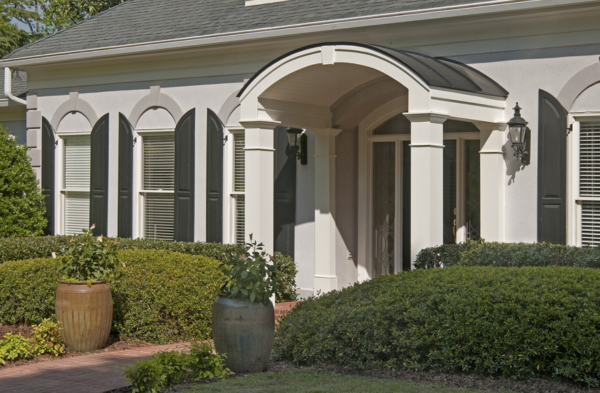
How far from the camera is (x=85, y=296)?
8.20 meters

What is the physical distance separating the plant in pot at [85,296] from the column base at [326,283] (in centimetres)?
353

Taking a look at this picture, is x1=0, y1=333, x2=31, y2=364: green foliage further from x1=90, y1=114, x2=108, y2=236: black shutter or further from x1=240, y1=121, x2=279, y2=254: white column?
x1=90, y1=114, x2=108, y2=236: black shutter

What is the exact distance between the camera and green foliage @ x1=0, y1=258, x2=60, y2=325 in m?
9.30

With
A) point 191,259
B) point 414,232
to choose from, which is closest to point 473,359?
point 414,232

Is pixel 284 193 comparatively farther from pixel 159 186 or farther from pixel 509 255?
pixel 509 255

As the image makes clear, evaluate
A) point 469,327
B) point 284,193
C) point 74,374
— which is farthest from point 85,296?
point 469,327

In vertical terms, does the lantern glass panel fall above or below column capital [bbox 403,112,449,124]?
below

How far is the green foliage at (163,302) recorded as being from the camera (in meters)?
8.77

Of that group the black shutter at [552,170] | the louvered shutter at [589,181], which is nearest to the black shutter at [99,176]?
the black shutter at [552,170]

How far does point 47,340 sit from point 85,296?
665 millimetres

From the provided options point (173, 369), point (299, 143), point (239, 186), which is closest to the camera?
point (173, 369)

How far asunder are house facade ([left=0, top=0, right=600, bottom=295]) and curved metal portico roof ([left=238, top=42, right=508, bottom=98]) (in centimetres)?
3

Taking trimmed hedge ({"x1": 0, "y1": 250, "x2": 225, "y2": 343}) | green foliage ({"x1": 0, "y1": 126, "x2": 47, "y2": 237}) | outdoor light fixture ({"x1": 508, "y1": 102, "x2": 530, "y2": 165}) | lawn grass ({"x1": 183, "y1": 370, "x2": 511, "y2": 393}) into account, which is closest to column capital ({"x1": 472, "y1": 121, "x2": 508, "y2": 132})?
outdoor light fixture ({"x1": 508, "y1": 102, "x2": 530, "y2": 165})

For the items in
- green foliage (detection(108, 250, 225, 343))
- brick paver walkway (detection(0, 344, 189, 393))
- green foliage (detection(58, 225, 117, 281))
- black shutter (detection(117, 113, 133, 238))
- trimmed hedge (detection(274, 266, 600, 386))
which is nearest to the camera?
trimmed hedge (detection(274, 266, 600, 386))
